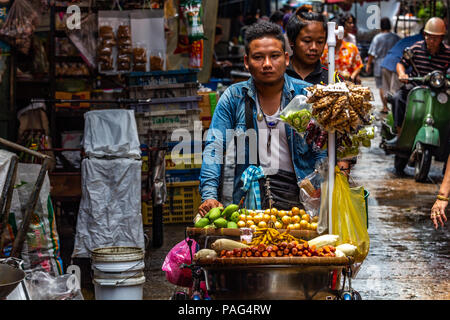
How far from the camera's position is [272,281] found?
357 centimetres

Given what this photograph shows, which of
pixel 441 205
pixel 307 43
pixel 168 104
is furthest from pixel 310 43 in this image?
pixel 168 104

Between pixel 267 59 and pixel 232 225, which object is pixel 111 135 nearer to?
pixel 267 59

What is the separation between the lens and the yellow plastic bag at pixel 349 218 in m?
3.99

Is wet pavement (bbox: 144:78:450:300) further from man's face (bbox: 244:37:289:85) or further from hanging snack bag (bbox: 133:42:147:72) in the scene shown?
hanging snack bag (bbox: 133:42:147:72)

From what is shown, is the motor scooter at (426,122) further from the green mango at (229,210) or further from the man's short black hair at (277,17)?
the green mango at (229,210)

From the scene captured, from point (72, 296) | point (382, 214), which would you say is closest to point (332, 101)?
point (72, 296)

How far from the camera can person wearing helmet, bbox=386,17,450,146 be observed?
11.6 metres

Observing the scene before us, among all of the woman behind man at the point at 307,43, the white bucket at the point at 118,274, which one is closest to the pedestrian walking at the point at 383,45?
the woman behind man at the point at 307,43

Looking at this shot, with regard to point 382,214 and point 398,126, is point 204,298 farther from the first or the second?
point 398,126

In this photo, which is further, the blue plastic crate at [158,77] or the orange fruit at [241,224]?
the blue plastic crate at [158,77]

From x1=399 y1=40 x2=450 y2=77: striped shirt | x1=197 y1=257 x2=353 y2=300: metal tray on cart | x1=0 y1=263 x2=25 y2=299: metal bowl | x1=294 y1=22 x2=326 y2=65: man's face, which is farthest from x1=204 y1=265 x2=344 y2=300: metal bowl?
x1=399 y1=40 x2=450 y2=77: striped shirt

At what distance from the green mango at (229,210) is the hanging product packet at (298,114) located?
21.8 inches
